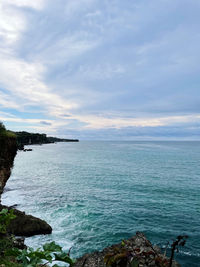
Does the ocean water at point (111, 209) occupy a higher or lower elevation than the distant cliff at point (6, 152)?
lower

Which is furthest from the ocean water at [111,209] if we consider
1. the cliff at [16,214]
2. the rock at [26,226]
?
the cliff at [16,214]

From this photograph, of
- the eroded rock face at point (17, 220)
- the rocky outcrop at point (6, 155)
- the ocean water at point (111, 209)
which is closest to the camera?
the ocean water at point (111, 209)

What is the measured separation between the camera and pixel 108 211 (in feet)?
93.1

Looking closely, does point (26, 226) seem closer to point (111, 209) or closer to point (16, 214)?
point (16, 214)

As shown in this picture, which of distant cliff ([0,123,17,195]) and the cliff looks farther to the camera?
distant cliff ([0,123,17,195])

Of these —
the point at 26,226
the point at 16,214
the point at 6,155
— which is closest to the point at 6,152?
the point at 6,155

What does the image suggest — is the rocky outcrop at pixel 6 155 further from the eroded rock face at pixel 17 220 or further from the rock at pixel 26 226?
the rock at pixel 26 226

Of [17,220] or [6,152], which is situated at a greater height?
[6,152]

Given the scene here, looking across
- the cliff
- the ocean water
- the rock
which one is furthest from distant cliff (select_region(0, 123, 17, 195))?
the ocean water

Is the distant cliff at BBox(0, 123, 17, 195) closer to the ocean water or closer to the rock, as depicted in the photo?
Result: the rock

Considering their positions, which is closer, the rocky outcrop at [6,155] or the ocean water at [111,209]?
the ocean water at [111,209]

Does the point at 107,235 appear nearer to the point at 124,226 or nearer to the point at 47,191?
the point at 124,226

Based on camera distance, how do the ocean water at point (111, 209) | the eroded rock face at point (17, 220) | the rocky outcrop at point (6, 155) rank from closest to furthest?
the ocean water at point (111, 209), the eroded rock face at point (17, 220), the rocky outcrop at point (6, 155)

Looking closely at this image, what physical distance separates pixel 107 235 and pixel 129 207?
9256 mm
